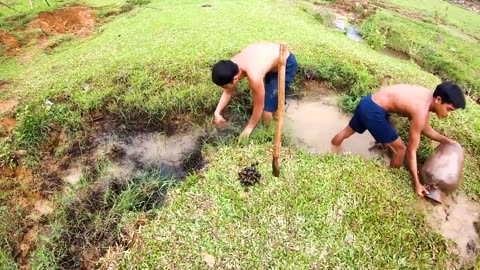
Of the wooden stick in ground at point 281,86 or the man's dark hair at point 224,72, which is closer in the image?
the wooden stick in ground at point 281,86

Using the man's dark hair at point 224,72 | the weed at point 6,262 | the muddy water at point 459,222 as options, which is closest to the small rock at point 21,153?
the weed at point 6,262

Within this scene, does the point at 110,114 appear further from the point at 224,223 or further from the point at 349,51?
the point at 349,51

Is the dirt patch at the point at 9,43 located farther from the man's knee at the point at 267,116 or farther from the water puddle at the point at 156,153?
the man's knee at the point at 267,116

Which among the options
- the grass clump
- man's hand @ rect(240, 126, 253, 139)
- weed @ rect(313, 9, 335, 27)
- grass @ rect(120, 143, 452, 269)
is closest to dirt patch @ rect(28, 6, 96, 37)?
the grass clump

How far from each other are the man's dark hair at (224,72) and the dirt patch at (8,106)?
287 cm

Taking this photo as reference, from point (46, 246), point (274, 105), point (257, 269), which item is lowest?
point (46, 246)

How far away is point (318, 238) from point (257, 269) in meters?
0.57

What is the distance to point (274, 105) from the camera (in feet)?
14.0

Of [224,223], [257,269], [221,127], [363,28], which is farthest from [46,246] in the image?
[363,28]

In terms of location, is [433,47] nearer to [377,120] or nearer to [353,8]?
[353,8]

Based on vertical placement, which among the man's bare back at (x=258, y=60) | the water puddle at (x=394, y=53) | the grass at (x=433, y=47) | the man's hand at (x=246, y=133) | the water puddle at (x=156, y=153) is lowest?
the water puddle at (x=394, y=53)

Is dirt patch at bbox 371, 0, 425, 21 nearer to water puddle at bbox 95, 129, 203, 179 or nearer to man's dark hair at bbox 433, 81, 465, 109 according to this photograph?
man's dark hair at bbox 433, 81, 465, 109

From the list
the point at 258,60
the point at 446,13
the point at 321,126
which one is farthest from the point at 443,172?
the point at 446,13

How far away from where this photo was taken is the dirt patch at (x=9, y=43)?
6.46m
